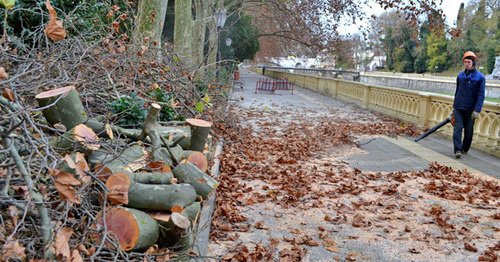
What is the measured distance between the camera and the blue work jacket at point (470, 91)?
832cm

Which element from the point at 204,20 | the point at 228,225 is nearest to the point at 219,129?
the point at 228,225

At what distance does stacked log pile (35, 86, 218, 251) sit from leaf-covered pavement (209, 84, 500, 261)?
629 millimetres

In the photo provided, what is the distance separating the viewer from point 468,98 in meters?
8.46

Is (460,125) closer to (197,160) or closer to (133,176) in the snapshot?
(197,160)

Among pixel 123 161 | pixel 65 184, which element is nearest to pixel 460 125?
pixel 123 161

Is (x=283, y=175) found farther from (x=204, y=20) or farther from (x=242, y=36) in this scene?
(x=242, y=36)

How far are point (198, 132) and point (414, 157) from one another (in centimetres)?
512

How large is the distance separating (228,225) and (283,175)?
8.32 feet

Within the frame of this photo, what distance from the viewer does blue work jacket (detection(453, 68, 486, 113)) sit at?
832 cm

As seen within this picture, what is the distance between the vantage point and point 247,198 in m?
5.88

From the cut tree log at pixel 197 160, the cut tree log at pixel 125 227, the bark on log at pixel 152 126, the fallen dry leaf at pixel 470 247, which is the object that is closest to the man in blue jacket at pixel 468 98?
the fallen dry leaf at pixel 470 247

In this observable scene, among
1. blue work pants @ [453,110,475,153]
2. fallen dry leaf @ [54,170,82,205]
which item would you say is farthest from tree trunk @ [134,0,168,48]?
fallen dry leaf @ [54,170,82,205]

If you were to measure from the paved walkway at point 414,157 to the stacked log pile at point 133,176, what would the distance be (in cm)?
434

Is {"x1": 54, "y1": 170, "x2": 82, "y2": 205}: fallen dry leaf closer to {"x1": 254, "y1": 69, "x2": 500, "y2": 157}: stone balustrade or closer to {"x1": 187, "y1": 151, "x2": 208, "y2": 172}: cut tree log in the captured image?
{"x1": 187, "y1": 151, "x2": 208, "y2": 172}: cut tree log
